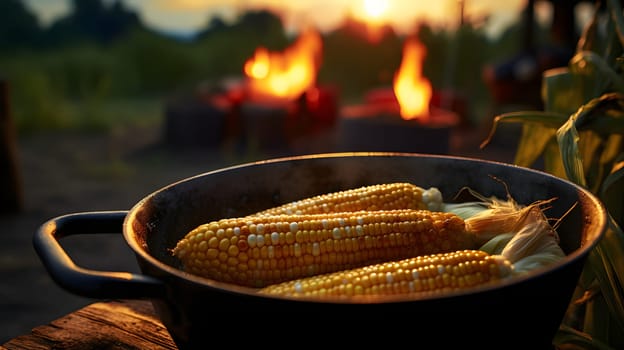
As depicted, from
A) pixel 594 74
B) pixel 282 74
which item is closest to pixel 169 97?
pixel 282 74

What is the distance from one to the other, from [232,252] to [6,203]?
5388 mm

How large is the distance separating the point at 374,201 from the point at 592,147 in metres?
0.96

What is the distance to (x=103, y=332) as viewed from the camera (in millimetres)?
1652

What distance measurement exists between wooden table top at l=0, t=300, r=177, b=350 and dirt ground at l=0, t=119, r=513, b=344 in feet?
7.69

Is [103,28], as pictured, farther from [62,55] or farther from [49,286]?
[49,286]

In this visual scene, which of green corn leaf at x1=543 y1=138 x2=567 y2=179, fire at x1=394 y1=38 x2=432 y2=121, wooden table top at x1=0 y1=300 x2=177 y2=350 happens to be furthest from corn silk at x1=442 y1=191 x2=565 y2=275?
fire at x1=394 y1=38 x2=432 y2=121

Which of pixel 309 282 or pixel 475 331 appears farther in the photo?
pixel 309 282

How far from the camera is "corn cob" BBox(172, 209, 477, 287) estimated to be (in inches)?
51.0

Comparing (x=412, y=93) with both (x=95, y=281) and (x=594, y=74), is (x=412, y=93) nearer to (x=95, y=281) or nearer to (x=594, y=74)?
(x=594, y=74)

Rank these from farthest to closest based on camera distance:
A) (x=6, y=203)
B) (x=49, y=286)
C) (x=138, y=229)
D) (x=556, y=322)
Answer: (x=6, y=203)
(x=49, y=286)
(x=138, y=229)
(x=556, y=322)

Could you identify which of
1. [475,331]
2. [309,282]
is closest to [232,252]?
Answer: [309,282]

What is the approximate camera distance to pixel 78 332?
5.41ft

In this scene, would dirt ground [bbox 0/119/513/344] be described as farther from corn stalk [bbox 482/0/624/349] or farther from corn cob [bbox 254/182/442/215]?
corn stalk [bbox 482/0/624/349]

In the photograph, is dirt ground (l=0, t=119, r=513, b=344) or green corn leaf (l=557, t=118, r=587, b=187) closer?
green corn leaf (l=557, t=118, r=587, b=187)
